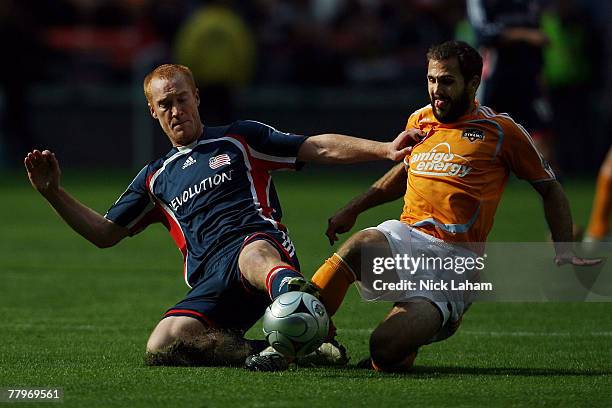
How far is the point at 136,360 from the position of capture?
707 cm

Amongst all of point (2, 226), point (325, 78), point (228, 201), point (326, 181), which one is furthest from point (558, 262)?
point (325, 78)

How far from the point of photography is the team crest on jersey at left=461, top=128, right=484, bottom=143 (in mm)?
7047

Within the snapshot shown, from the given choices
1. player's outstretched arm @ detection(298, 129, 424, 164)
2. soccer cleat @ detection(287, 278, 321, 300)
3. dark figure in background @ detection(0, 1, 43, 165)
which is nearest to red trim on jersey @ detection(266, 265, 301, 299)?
soccer cleat @ detection(287, 278, 321, 300)

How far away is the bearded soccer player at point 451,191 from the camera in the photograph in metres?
6.90

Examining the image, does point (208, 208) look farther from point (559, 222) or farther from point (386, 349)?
point (559, 222)

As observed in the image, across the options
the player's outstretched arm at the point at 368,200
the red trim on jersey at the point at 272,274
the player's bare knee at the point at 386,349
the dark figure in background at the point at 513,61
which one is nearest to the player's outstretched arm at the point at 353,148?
the player's outstretched arm at the point at 368,200

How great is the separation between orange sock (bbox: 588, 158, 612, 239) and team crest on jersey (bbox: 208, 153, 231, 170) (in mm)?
5295

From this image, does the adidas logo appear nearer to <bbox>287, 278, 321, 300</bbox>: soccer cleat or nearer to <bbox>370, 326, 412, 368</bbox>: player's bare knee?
<bbox>287, 278, 321, 300</bbox>: soccer cleat

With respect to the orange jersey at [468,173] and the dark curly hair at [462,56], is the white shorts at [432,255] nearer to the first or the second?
the orange jersey at [468,173]

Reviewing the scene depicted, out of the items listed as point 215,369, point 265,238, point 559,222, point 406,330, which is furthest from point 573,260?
point 215,369

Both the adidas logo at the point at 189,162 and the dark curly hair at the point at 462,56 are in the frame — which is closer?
the dark curly hair at the point at 462,56

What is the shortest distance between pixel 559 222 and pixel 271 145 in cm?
158

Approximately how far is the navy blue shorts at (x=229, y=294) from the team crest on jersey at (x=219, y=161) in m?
0.45

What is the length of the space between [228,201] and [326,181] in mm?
13984
